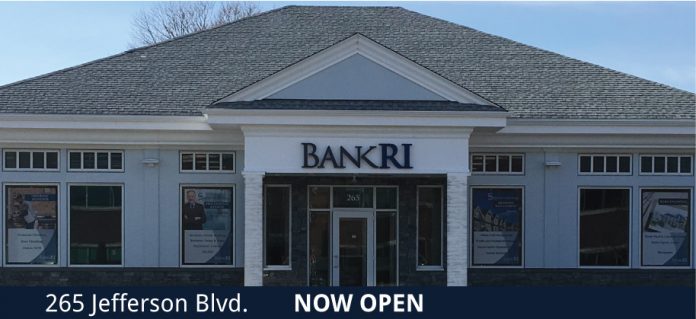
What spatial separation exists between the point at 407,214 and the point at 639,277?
542 cm

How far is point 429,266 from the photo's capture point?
20.5 m

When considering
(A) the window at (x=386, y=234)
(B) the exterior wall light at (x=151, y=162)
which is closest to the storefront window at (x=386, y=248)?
(A) the window at (x=386, y=234)

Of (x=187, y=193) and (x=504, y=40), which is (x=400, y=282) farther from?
(x=504, y=40)

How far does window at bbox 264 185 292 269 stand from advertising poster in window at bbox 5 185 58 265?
15.0 feet

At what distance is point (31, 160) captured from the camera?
792 inches

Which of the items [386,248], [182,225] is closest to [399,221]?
[386,248]

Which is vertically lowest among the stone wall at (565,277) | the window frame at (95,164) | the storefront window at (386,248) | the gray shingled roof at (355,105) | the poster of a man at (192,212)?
the stone wall at (565,277)

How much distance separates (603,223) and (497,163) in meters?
2.72

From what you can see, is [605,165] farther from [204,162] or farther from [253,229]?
[204,162]

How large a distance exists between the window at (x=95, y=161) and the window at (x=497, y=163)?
7826 millimetres

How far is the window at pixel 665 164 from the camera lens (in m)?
20.7

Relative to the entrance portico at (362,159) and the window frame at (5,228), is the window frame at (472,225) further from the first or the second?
the window frame at (5,228)

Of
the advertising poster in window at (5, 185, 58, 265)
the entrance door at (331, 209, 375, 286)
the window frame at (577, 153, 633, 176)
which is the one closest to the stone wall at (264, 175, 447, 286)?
the entrance door at (331, 209, 375, 286)

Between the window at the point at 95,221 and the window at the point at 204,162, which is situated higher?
the window at the point at 204,162
